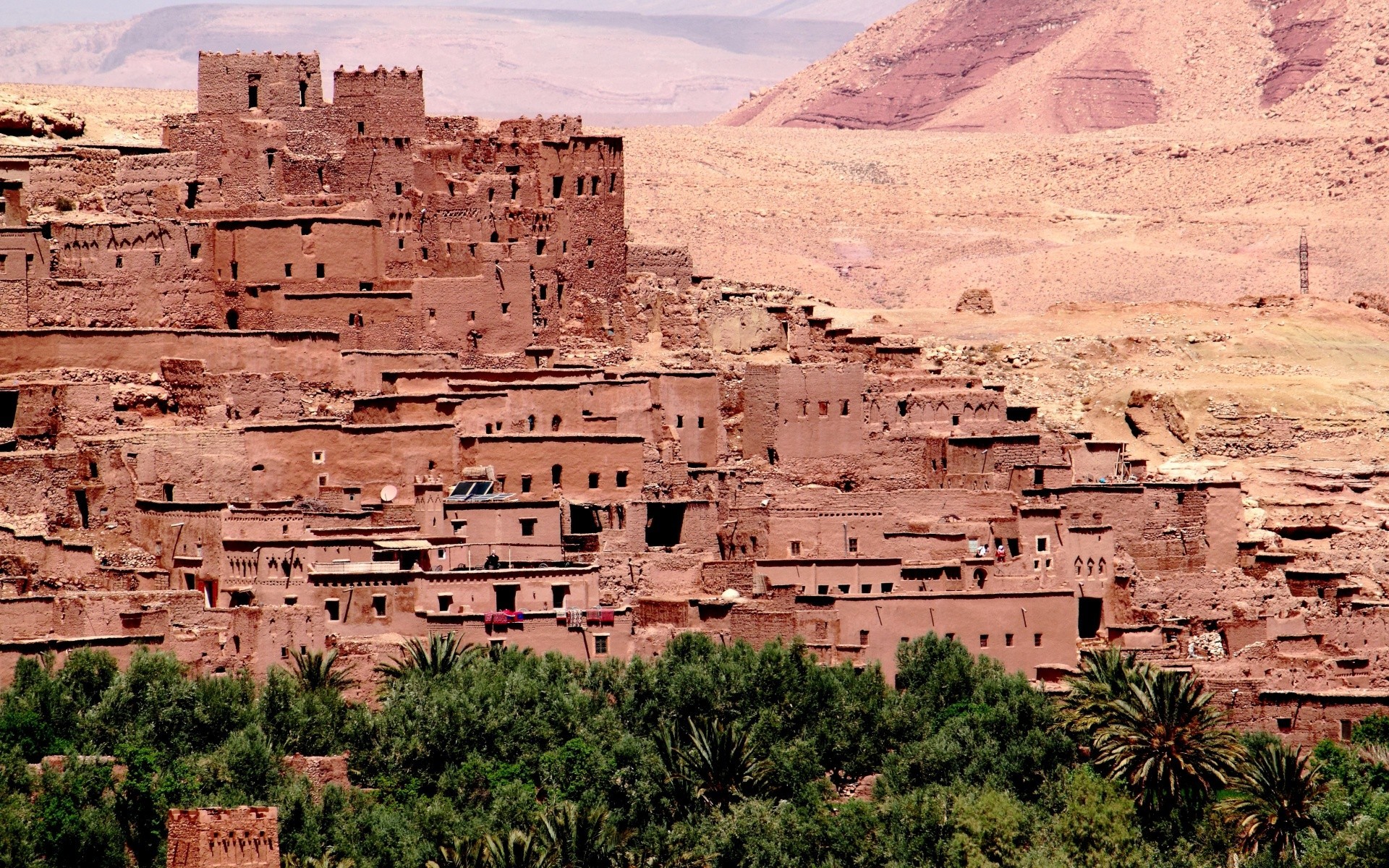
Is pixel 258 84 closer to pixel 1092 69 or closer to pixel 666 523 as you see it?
pixel 666 523

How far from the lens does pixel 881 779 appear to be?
41.0 meters

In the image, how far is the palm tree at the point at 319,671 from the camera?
41.2m

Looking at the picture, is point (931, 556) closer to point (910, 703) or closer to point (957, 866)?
point (910, 703)

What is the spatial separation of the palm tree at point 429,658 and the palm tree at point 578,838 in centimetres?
382

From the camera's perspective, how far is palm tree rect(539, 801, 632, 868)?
3759 centimetres

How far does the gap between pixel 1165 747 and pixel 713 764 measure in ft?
19.8

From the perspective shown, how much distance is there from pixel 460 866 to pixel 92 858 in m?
4.55

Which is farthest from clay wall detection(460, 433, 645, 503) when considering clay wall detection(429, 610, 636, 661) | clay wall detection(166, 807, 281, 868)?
clay wall detection(166, 807, 281, 868)

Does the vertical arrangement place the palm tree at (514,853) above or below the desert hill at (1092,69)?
below

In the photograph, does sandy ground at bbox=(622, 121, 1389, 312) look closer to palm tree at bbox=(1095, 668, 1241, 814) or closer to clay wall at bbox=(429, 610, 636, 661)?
clay wall at bbox=(429, 610, 636, 661)

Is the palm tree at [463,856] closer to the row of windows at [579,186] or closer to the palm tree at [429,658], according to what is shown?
the palm tree at [429,658]

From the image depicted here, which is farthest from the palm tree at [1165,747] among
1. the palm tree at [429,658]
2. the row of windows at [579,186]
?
the row of windows at [579,186]

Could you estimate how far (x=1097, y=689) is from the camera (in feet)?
137

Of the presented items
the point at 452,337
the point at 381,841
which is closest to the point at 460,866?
the point at 381,841
